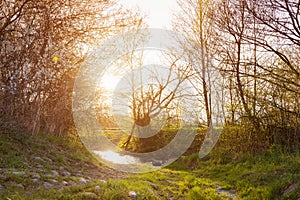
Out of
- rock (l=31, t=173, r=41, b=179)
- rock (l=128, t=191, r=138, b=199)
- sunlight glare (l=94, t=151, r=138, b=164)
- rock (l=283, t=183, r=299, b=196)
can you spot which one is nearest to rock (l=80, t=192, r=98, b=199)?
rock (l=128, t=191, r=138, b=199)

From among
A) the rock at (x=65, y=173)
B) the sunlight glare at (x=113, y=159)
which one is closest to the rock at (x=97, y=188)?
the rock at (x=65, y=173)

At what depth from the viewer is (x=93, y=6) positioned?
26.2ft

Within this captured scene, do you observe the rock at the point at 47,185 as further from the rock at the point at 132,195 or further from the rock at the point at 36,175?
the rock at the point at 132,195

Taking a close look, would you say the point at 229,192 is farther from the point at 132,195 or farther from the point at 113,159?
the point at 113,159

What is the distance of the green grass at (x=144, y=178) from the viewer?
4676mm

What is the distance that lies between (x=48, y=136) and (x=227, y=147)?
18.9 ft

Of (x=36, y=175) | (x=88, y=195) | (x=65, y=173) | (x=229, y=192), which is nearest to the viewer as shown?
(x=88, y=195)

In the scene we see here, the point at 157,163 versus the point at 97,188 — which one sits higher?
the point at 97,188

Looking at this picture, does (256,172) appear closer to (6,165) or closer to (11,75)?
(6,165)

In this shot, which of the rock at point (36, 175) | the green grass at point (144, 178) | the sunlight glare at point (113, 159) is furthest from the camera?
the sunlight glare at point (113, 159)

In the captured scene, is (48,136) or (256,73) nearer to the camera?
(256,73)

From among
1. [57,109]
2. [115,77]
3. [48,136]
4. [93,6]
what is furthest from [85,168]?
[115,77]

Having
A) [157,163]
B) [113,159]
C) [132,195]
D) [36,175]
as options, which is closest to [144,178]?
[132,195]

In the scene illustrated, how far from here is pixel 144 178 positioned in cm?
747
